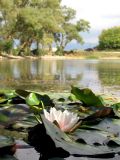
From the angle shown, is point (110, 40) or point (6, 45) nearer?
point (6, 45)

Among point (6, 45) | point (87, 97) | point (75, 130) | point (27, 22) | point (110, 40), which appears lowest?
point (110, 40)

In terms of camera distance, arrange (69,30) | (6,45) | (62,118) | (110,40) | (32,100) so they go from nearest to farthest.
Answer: (62,118), (32,100), (6,45), (69,30), (110,40)

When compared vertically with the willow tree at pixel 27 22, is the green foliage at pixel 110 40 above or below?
below

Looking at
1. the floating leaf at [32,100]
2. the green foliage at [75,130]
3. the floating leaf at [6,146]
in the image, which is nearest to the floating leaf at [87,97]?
the green foliage at [75,130]

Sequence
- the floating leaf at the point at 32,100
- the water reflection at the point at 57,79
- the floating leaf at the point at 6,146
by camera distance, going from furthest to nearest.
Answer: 1. the water reflection at the point at 57,79
2. the floating leaf at the point at 32,100
3. the floating leaf at the point at 6,146

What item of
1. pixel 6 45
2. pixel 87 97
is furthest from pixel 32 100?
pixel 6 45

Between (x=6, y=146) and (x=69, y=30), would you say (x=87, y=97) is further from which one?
(x=69, y=30)

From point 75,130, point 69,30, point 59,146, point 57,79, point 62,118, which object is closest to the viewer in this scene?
point 59,146

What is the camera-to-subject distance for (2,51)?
3916 cm

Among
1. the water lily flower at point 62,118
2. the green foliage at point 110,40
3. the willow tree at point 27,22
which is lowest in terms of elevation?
the green foliage at point 110,40

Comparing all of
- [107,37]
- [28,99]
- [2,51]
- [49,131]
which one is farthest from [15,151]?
Answer: [107,37]

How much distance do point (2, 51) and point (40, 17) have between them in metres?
4.87

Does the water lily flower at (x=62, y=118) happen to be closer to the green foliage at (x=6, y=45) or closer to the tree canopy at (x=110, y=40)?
the green foliage at (x=6, y=45)

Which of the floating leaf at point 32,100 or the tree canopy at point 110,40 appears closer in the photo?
the floating leaf at point 32,100
